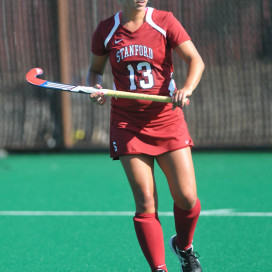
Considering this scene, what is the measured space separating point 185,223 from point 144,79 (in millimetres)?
910

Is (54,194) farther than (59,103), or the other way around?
(59,103)

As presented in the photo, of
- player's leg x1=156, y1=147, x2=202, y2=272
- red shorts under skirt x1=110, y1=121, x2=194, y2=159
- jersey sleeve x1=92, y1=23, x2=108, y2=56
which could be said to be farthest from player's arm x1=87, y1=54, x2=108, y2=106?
player's leg x1=156, y1=147, x2=202, y2=272

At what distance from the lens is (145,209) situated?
3.83 metres

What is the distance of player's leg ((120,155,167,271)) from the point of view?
380 centimetres

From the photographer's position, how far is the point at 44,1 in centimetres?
959

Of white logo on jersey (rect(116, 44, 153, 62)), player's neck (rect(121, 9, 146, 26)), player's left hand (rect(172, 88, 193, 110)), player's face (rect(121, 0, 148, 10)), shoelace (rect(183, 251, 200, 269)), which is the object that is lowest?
shoelace (rect(183, 251, 200, 269))

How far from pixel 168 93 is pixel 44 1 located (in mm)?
6145

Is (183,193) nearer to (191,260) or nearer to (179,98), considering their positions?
(191,260)

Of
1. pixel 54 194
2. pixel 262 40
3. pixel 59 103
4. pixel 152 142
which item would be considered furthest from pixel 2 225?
pixel 262 40

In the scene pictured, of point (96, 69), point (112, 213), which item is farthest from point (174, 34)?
point (112, 213)

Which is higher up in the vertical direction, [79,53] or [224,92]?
[79,53]

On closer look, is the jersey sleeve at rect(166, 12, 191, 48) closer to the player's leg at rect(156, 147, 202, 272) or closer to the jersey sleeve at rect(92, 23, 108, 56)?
the jersey sleeve at rect(92, 23, 108, 56)

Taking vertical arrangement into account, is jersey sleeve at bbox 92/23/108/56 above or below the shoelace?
above

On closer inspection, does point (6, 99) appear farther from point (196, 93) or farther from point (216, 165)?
point (216, 165)
